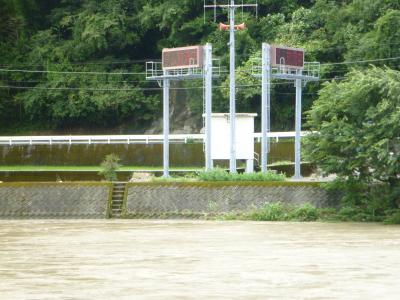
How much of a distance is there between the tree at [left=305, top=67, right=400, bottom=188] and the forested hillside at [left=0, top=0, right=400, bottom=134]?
2448cm

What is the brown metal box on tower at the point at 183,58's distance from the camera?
45.5 metres

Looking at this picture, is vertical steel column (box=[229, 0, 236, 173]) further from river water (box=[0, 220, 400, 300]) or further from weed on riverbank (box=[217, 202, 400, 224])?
river water (box=[0, 220, 400, 300])

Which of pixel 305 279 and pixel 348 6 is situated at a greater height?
pixel 348 6

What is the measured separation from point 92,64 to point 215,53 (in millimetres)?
8315

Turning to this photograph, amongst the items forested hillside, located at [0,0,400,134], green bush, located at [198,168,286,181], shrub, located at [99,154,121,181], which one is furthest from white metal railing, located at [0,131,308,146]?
green bush, located at [198,168,286,181]

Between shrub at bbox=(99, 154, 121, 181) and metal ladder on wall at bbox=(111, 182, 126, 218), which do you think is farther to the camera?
shrub at bbox=(99, 154, 121, 181)

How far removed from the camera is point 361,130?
3691 centimetres

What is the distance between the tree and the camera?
36094mm

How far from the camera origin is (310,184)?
39.2m

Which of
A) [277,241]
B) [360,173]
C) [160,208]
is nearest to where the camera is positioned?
[277,241]

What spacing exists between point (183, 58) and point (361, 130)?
454 inches

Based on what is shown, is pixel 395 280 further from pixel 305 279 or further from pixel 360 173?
pixel 360 173

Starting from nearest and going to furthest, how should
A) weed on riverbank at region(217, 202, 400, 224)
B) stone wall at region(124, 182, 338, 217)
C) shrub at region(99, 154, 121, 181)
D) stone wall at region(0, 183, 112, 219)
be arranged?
weed on riverbank at region(217, 202, 400, 224), stone wall at region(124, 182, 338, 217), stone wall at region(0, 183, 112, 219), shrub at region(99, 154, 121, 181)

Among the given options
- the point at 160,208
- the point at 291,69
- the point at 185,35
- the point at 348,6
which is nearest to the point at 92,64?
the point at 185,35
